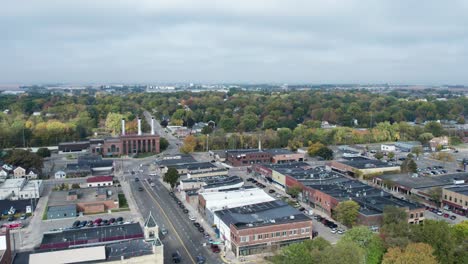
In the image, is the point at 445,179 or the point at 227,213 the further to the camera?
the point at 445,179

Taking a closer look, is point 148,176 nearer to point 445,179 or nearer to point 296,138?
point 296,138

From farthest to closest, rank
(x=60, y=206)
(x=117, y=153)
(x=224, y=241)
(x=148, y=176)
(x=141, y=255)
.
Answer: (x=117, y=153) → (x=148, y=176) → (x=60, y=206) → (x=224, y=241) → (x=141, y=255)

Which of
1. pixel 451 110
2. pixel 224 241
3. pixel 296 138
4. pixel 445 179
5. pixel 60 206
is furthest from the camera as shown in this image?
pixel 451 110

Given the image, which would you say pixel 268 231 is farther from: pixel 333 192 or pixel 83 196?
pixel 83 196

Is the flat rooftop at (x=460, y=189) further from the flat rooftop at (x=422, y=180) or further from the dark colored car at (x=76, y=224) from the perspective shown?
the dark colored car at (x=76, y=224)

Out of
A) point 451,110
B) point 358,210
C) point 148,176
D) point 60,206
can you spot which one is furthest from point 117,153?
point 451,110
